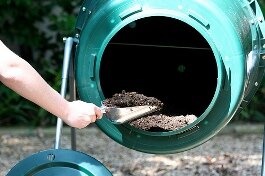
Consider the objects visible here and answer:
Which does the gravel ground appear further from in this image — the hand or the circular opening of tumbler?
the hand

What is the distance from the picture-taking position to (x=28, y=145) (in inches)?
202

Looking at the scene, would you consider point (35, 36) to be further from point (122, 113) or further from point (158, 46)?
point (122, 113)

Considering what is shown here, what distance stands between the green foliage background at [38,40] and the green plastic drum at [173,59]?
2.05 m

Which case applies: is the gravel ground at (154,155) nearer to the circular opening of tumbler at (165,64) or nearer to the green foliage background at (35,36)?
the green foliage background at (35,36)

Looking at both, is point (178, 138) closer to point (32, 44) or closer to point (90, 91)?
point (90, 91)

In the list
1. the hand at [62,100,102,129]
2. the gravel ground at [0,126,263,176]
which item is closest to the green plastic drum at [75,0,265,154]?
the hand at [62,100,102,129]

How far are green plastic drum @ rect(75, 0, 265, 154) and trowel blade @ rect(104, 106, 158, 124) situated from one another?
8 centimetres

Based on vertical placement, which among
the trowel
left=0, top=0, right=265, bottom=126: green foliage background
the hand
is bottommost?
the hand

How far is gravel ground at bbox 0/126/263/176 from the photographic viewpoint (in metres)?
4.47

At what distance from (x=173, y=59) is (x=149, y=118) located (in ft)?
1.62

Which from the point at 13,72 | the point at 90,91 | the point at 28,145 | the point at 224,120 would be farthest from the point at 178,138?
the point at 28,145

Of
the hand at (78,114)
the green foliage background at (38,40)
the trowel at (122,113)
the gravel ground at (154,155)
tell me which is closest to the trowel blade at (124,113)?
the trowel at (122,113)

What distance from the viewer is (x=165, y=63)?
3.41 meters

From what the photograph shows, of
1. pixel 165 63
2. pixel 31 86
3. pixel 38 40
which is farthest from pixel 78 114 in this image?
pixel 38 40
